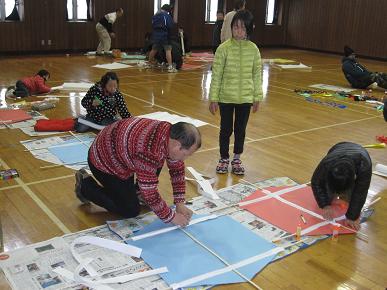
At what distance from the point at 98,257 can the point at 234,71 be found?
1619 millimetres

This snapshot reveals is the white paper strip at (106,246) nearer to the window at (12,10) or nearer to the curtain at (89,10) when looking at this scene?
the window at (12,10)

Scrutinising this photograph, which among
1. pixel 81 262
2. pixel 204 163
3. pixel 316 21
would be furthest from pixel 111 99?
pixel 316 21

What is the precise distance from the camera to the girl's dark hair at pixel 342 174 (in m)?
2.42

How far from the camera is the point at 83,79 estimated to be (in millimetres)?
6961

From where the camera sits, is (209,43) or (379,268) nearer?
(379,268)

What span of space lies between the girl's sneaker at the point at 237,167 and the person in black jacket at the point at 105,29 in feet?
23.9

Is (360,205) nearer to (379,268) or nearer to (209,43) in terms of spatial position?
(379,268)

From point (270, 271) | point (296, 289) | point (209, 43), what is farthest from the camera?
point (209, 43)

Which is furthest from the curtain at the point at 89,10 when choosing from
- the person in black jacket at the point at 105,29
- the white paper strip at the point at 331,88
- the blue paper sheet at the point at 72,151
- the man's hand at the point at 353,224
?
the man's hand at the point at 353,224

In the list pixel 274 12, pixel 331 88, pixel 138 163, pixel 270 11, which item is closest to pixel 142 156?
pixel 138 163

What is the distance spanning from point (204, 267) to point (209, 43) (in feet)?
36.4

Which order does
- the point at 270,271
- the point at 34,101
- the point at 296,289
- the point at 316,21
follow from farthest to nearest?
1. the point at 316,21
2. the point at 34,101
3. the point at 270,271
4. the point at 296,289

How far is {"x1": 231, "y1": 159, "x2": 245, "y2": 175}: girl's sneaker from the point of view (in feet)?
10.9

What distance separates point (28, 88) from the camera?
5.73 m
